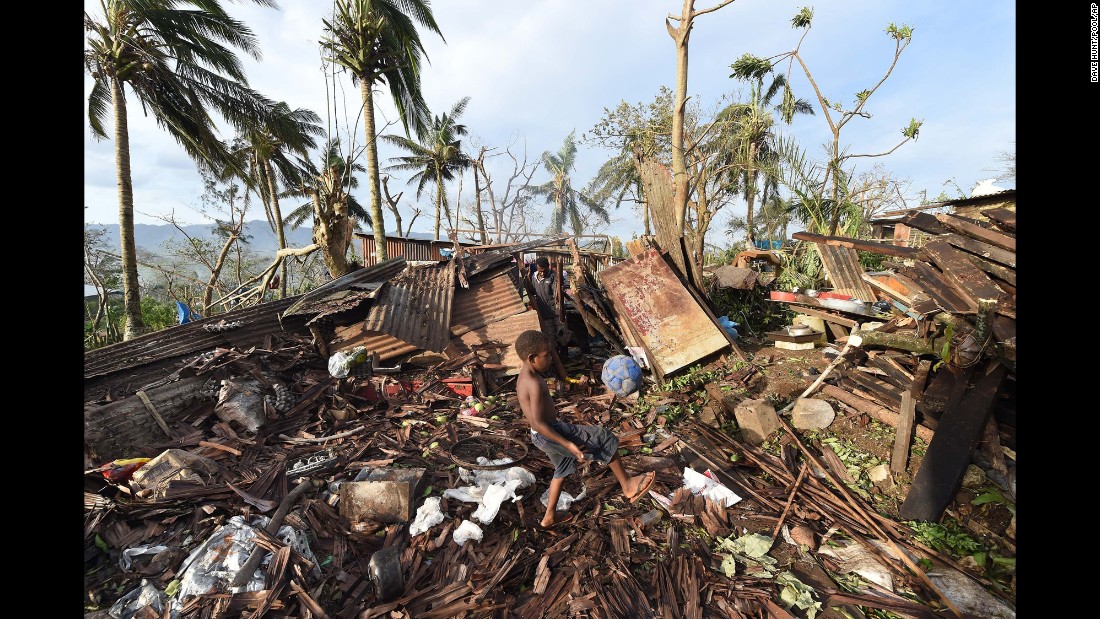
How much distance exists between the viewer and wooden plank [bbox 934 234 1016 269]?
3.47 meters

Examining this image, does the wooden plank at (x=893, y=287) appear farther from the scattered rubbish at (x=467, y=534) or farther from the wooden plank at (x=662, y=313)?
the scattered rubbish at (x=467, y=534)

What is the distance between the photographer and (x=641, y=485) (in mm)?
3682

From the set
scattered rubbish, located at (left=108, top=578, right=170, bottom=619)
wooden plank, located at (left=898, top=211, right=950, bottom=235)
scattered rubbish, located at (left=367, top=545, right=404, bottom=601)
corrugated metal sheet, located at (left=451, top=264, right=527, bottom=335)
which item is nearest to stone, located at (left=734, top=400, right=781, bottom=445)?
wooden plank, located at (left=898, top=211, right=950, bottom=235)

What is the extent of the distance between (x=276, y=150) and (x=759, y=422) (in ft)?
74.2

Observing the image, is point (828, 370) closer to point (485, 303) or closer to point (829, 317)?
point (829, 317)

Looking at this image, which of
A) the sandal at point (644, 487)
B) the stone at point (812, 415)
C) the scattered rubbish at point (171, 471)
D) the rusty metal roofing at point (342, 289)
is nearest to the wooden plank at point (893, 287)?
the stone at point (812, 415)

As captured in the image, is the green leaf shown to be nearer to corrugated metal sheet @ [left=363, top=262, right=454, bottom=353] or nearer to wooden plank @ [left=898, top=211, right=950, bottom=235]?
wooden plank @ [left=898, top=211, right=950, bottom=235]

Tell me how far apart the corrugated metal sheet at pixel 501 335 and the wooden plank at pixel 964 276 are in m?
5.27

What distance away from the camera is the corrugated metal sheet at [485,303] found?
7.21 meters

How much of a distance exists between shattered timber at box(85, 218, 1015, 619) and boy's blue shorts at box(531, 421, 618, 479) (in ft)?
1.70

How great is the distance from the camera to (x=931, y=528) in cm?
300

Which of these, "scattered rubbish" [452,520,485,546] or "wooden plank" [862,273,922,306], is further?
"wooden plank" [862,273,922,306]
